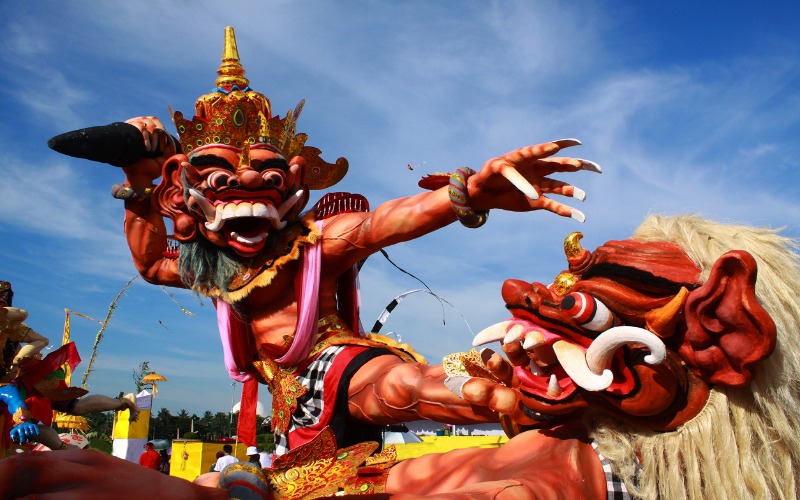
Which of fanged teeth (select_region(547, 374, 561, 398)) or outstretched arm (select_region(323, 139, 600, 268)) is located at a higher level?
outstretched arm (select_region(323, 139, 600, 268))

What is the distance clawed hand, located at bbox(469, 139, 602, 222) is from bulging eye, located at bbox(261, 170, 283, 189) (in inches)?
32.5

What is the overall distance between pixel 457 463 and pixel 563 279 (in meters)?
0.51

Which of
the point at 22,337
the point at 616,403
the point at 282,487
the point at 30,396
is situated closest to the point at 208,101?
the point at 282,487

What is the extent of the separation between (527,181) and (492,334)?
520mm

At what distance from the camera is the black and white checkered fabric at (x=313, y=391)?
253 cm

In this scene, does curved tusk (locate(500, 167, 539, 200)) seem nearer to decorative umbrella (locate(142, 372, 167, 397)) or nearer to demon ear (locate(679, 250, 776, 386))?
demon ear (locate(679, 250, 776, 386))

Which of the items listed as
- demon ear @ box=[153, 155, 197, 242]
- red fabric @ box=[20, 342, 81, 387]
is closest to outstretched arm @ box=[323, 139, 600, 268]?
demon ear @ box=[153, 155, 197, 242]

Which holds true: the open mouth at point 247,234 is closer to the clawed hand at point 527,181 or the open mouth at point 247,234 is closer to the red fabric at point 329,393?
the red fabric at point 329,393

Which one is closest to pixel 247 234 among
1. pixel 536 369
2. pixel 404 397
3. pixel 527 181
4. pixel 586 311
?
pixel 404 397

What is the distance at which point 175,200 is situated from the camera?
2812 mm

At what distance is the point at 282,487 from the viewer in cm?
170

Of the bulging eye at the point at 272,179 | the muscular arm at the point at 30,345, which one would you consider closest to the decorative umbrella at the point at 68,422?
the muscular arm at the point at 30,345

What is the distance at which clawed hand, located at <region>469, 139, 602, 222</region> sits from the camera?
1.96 meters

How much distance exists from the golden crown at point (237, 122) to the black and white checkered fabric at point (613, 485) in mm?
1788
